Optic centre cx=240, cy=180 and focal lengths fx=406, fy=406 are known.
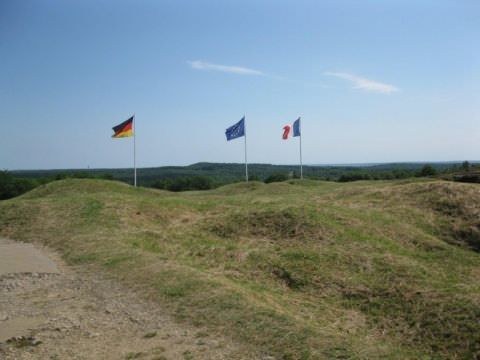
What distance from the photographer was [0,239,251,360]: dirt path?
4.36 metres

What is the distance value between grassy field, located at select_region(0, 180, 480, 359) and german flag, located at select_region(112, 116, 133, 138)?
7.45 m

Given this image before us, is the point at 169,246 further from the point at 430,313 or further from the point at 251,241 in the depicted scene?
the point at 430,313

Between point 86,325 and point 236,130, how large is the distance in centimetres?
2044

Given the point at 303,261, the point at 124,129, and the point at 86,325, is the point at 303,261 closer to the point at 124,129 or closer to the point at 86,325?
the point at 86,325

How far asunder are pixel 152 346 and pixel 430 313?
3.97 m

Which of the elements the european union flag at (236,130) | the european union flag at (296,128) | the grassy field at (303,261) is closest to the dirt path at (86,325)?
the grassy field at (303,261)

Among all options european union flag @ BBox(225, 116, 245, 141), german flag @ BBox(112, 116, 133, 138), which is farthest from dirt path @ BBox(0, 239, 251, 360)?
european union flag @ BBox(225, 116, 245, 141)

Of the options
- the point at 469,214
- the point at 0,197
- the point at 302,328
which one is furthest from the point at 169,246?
the point at 0,197

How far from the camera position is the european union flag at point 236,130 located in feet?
80.9

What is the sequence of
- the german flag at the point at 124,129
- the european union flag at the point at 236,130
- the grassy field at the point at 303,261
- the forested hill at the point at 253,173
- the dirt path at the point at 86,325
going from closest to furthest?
the dirt path at the point at 86,325
the grassy field at the point at 303,261
the german flag at the point at 124,129
the european union flag at the point at 236,130
the forested hill at the point at 253,173

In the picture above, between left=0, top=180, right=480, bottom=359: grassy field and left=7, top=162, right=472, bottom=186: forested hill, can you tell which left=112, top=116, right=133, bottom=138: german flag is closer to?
left=0, top=180, right=480, bottom=359: grassy field

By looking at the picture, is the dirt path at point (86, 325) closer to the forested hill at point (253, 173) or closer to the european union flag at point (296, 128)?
the european union flag at point (296, 128)

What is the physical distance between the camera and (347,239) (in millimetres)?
9586

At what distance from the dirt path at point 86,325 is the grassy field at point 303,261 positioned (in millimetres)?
344
